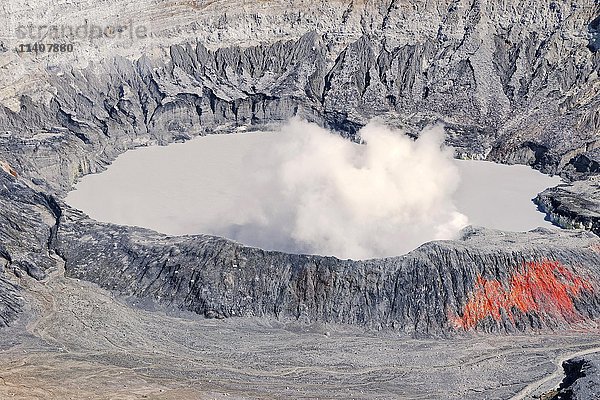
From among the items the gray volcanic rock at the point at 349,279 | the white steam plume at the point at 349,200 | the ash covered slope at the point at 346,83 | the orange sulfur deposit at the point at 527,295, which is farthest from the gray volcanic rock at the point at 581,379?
the ash covered slope at the point at 346,83

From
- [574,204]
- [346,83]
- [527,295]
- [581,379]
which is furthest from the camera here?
[346,83]

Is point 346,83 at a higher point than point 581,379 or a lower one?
higher

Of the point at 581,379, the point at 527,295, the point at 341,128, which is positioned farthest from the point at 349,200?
the point at 581,379

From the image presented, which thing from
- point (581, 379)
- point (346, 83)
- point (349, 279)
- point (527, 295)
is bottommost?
point (581, 379)

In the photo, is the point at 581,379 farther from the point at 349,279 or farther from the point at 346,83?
the point at 346,83

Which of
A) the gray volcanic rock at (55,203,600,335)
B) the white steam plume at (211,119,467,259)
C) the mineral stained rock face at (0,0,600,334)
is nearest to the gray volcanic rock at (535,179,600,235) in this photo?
the mineral stained rock face at (0,0,600,334)

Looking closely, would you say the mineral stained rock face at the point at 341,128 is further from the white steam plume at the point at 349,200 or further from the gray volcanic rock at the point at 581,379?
the gray volcanic rock at the point at 581,379
